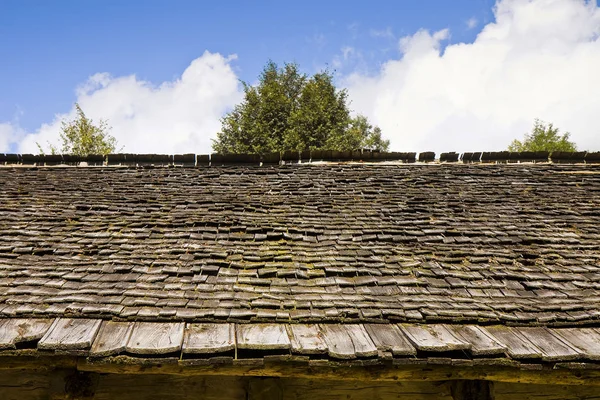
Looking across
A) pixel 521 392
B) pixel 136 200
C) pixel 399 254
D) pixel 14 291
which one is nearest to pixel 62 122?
pixel 136 200

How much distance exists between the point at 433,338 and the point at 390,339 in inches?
13.1

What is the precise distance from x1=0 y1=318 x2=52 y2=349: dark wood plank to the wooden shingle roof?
0.01 meters

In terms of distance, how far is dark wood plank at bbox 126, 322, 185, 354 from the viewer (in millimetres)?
2479

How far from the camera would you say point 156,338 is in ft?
8.52

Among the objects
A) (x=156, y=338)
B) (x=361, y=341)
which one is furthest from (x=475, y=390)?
(x=156, y=338)

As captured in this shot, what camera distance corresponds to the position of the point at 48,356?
2564 millimetres

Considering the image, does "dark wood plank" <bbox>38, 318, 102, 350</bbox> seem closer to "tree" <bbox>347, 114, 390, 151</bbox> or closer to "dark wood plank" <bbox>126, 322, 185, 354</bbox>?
"dark wood plank" <bbox>126, 322, 185, 354</bbox>

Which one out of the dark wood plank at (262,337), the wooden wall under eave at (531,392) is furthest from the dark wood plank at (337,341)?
the wooden wall under eave at (531,392)

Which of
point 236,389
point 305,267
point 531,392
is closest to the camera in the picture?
point 236,389

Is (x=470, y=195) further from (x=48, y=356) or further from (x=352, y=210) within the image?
(x=48, y=356)

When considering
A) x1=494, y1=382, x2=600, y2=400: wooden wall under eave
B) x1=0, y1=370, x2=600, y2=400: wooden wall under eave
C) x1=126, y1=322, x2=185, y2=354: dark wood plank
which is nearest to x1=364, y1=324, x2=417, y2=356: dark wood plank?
x1=0, y1=370, x2=600, y2=400: wooden wall under eave

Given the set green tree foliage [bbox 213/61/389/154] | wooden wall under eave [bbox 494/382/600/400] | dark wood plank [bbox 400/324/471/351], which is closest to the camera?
dark wood plank [bbox 400/324/471/351]

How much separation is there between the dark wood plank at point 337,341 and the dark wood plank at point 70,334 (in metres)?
1.73

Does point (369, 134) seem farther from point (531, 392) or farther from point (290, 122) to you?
point (531, 392)
